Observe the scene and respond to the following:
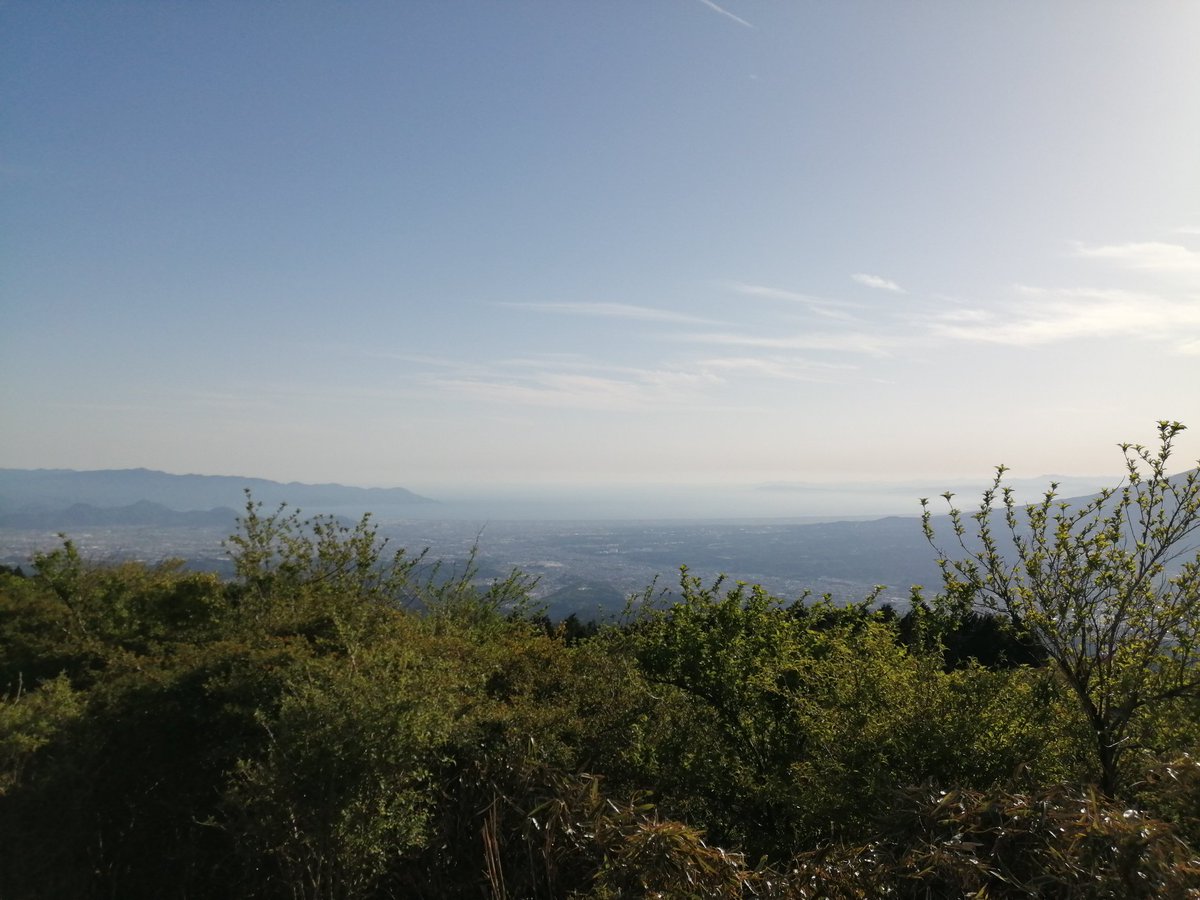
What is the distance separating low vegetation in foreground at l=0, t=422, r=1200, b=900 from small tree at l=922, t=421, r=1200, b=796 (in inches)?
0.9

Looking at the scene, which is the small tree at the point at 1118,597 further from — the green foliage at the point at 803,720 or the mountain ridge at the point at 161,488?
the mountain ridge at the point at 161,488

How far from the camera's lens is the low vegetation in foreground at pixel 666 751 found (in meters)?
3.44

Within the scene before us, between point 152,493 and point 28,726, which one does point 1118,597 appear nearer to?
point 28,726

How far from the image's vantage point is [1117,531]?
5.57 metres

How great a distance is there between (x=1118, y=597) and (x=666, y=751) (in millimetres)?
4579

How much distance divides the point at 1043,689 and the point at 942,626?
1.05 m

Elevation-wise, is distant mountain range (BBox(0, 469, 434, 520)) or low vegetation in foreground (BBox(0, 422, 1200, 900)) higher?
low vegetation in foreground (BBox(0, 422, 1200, 900))

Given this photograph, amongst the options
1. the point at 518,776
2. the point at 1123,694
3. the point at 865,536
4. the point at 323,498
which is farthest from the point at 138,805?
the point at 323,498

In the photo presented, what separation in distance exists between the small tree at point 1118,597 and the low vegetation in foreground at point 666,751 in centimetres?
2

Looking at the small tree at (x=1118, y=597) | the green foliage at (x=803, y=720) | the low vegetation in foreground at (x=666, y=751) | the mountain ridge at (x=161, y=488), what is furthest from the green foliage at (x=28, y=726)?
the mountain ridge at (x=161, y=488)

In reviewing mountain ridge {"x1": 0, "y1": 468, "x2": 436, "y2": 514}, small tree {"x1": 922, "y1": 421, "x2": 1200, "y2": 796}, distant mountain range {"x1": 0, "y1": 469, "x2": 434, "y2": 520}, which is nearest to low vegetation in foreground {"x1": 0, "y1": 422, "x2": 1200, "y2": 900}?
small tree {"x1": 922, "y1": 421, "x2": 1200, "y2": 796}

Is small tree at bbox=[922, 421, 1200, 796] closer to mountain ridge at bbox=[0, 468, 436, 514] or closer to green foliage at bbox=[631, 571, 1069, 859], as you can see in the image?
green foliage at bbox=[631, 571, 1069, 859]

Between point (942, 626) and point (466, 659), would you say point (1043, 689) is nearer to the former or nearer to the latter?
point (942, 626)

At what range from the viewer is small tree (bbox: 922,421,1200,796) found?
536 centimetres
